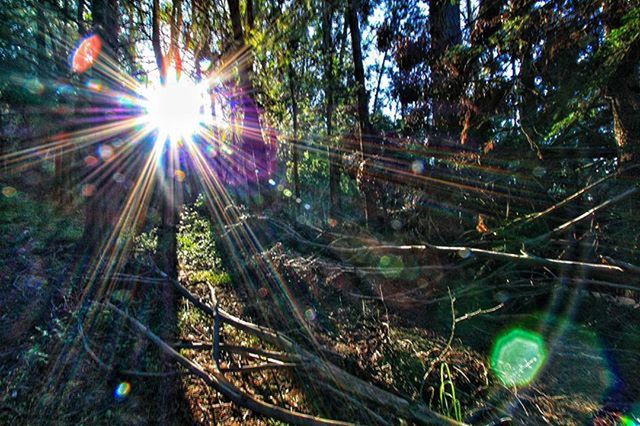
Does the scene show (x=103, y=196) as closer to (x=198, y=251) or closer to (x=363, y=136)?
(x=198, y=251)

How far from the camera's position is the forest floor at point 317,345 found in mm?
2203

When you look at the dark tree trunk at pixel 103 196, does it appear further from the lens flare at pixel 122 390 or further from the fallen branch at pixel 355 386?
the fallen branch at pixel 355 386

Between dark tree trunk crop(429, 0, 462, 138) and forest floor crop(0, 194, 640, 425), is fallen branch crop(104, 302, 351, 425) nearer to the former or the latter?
forest floor crop(0, 194, 640, 425)

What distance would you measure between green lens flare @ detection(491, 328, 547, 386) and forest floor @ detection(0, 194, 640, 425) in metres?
0.09

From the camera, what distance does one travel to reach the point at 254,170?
9.01 metres

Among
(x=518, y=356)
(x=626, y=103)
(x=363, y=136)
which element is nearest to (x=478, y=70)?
(x=626, y=103)

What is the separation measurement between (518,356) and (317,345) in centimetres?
208

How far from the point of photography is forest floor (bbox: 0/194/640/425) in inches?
86.7

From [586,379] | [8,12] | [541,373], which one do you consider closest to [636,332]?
[586,379]

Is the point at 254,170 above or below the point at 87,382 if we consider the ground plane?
above

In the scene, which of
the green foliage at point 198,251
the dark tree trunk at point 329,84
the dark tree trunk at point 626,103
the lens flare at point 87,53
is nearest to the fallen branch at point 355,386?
the green foliage at point 198,251

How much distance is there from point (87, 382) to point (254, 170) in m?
7.13

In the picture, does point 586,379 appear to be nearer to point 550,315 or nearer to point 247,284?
point 550,315

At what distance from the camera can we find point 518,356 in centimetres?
303
